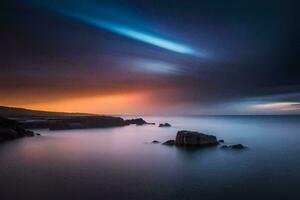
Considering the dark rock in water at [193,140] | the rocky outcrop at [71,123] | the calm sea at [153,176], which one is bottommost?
the calm sea at [153,176]

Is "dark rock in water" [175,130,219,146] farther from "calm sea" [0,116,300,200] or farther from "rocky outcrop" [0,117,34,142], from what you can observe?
"rocky outcrop" [0,117,34,142]

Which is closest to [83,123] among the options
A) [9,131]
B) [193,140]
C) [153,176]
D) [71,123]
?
[71,123]

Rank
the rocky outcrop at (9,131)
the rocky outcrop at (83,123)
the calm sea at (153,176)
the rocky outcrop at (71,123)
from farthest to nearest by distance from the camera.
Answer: the rocky outcrop at (71,123) < the rocky outcrop at (83,123) < the rocky outcrop at (9,131) < the calm sea at (153,176)

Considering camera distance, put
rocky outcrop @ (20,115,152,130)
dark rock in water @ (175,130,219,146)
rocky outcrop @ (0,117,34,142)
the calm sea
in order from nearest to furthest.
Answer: the calm sea → dark rock in water @ (175,130,219,146) → rocky outcrop @ (0,117,34,142) → rocky outcrop @ (20,115,152,130)

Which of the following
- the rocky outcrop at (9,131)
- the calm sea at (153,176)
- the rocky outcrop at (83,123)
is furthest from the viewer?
the rocky outcrop at (83,123)

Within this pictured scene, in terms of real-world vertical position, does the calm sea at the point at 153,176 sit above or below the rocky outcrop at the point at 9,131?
below

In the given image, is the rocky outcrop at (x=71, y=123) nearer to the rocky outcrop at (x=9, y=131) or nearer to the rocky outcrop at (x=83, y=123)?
the rocky outcrop at (x=83, y=123)

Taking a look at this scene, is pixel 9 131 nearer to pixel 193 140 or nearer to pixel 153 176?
pixel 193 140

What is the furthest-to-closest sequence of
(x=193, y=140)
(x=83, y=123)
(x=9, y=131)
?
(x=83, y=123), (x=9, y=131), (x=193, y=140)

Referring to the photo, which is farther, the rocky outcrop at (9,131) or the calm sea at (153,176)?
the rocky outcrop at (9,131)

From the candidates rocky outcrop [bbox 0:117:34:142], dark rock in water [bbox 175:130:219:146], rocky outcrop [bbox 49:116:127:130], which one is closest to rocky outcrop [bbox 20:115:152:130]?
rocky outcrop [bbox 49:116:127:130]

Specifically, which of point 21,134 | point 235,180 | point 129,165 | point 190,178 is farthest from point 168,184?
point 21,134

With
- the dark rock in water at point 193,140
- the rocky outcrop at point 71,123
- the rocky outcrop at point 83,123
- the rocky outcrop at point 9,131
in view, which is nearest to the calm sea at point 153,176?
the dark rock in water at point 193,140

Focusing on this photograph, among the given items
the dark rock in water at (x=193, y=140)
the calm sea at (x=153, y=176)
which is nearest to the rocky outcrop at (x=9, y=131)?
the calm sea at (x=153, y=176)
